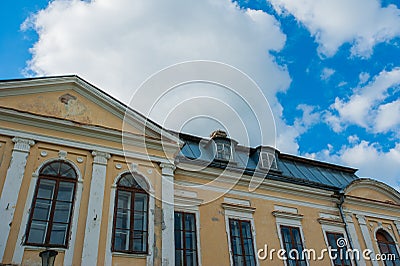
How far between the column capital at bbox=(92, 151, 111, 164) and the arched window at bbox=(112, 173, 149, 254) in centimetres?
74

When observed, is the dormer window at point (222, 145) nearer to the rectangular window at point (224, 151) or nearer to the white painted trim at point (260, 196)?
the rectangular window at point (224, 151)

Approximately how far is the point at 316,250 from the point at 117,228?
744cm

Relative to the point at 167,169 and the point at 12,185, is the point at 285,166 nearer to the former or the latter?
the point at 167,169

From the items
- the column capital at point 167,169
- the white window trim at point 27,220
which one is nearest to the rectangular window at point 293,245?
the column capital at point 167,169

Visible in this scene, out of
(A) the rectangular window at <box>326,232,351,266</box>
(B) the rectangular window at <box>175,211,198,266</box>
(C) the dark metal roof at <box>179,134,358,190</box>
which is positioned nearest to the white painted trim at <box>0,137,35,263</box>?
(B) the rectangular window at <box>175,211,198,266</box>

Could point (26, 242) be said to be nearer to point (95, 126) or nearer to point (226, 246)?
point (95, 126)

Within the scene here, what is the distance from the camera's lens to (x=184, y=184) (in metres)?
12.6

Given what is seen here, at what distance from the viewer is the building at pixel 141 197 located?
31.8 feet

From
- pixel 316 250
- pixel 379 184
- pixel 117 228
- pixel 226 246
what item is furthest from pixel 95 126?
pixel 379 184

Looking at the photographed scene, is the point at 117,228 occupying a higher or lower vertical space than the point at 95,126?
lower

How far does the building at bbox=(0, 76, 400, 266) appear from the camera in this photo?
9.69m

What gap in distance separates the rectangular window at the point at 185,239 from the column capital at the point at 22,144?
4.76 metres

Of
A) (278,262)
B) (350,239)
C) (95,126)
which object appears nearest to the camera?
(95,126)

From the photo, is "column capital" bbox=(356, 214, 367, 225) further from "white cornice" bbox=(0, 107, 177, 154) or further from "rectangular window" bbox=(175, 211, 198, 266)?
"white cornice" bbox=(0, 107, 177, 154)
